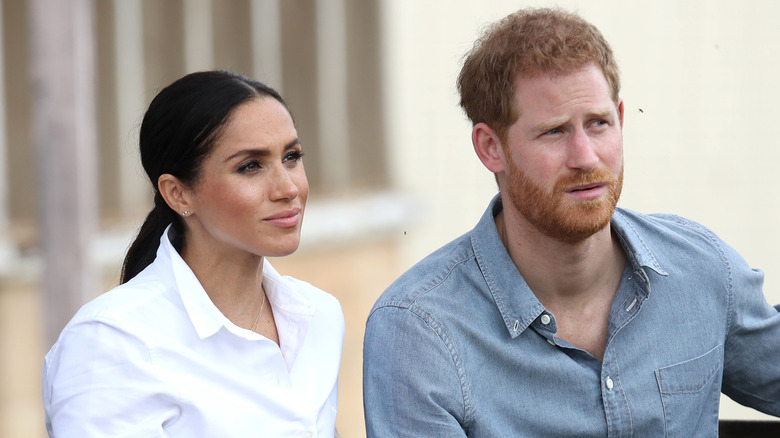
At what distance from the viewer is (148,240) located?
7.09 feet

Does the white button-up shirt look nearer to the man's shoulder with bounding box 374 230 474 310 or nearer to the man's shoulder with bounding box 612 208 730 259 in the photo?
the man's shoulder with bounding box 374 230 474 310

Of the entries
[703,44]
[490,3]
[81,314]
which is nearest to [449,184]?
[490,3]

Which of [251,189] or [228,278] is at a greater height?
[251,189]

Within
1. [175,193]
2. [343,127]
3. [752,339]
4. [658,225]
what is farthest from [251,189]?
[343,127]

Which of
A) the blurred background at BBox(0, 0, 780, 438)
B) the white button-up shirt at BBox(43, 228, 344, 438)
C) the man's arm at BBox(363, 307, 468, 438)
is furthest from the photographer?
the blurred background at BBox(0, 0, 780, 438)

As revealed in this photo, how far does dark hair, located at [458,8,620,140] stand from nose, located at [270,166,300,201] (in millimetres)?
401

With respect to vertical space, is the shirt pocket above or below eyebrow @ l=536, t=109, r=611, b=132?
below

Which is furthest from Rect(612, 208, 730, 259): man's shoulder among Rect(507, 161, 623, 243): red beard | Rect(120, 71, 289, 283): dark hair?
Rect(120, 71, 289, 283): dark hair

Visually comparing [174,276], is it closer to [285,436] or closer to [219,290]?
[219,290]

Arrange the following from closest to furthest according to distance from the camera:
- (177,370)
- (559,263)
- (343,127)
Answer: (177,370) < (559,263) < (343,127)

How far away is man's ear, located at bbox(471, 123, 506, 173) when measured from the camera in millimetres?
2088

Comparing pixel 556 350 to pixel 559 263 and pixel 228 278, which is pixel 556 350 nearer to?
pixel 559 263

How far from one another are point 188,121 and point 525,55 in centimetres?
63

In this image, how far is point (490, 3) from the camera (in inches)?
169
